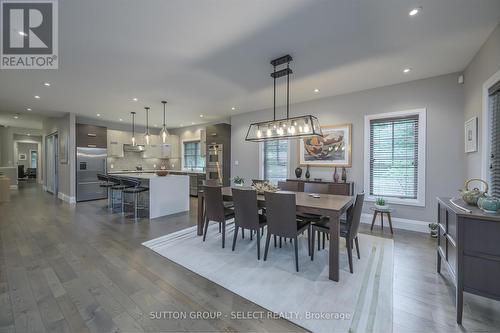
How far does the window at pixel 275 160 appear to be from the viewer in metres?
5.48

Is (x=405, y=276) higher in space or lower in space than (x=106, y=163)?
lower

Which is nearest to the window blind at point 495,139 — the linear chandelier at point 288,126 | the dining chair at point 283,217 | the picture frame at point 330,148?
the linear chandelier at point 288,126

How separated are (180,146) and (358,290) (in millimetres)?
8198

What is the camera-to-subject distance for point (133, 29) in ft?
7.55

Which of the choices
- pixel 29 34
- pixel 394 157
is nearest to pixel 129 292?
pixel 29 34

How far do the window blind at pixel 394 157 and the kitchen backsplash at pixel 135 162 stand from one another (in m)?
7.33

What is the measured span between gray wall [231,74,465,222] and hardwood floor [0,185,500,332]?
889mm

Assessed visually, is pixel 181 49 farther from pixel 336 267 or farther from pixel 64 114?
pixel 64 114

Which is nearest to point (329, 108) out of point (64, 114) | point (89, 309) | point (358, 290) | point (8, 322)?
point (358, 290)

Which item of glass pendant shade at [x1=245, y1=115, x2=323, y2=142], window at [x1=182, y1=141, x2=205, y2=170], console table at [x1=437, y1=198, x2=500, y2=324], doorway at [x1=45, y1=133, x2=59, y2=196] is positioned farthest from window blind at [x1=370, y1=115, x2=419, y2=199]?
doorway at [x1=45, y1=133, x2=59, y2=196]

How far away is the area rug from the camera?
67.4 inches

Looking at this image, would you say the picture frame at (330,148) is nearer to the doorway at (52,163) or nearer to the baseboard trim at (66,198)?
the baseboard trim at (66,198)

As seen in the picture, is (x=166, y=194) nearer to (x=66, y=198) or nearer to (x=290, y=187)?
(x=290, y=187)

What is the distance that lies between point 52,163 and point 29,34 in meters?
7.14
